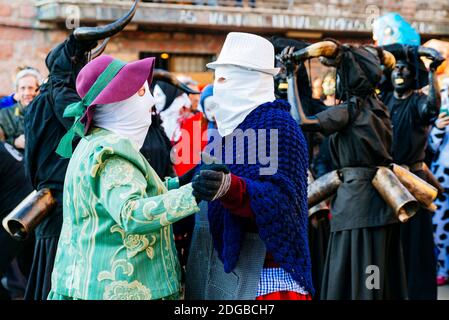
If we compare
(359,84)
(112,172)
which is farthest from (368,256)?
(112,172)

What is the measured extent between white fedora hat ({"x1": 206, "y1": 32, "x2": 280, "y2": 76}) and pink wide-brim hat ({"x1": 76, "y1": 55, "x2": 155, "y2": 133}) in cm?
32

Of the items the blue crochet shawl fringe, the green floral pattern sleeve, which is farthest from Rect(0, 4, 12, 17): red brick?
the green floral pattern sleeve

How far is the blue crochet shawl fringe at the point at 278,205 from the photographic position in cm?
290

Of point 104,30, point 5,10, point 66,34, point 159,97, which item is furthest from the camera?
point 66,34

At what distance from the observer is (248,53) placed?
10.4 ft

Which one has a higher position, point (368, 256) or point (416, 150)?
point (416, 150)

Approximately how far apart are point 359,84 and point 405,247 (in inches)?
70.8

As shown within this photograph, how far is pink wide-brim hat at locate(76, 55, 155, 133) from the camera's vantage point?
9.89 feet

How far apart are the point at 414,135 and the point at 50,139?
9.31 ft

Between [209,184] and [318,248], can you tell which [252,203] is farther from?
[318,248]

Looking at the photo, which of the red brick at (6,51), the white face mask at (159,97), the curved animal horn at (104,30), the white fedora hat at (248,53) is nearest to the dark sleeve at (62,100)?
the curved animal horn at (104,30)

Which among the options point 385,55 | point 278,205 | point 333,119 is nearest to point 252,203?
point 278,205
